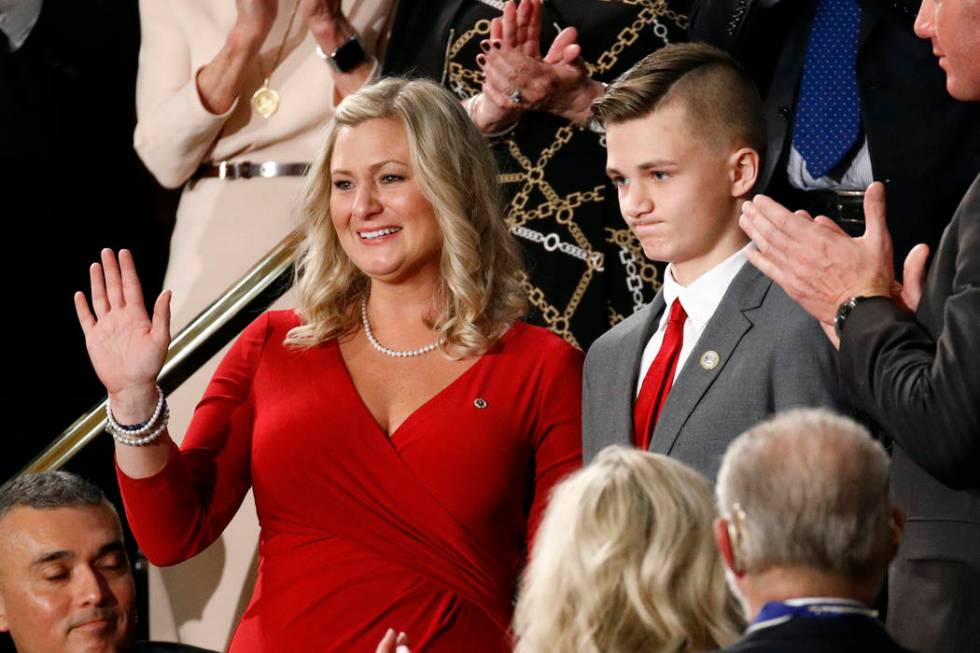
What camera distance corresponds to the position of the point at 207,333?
393cm

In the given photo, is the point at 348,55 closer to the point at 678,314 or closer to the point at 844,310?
the point at 678,314

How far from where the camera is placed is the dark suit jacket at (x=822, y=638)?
1785mm

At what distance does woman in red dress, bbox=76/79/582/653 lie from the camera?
2861 millimetres

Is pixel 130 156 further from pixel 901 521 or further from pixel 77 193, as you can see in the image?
pixel 901 521

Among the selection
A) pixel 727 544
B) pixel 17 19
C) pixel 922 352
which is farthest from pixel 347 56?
pixel 727 544

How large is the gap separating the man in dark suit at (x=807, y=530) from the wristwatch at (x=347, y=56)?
8.28 feet

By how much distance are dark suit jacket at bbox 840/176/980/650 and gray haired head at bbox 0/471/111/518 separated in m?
1.66

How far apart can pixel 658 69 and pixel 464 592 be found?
101 cm

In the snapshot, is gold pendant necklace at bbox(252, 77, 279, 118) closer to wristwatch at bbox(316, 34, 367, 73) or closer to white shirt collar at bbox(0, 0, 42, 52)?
wristwatch at bbox(316, 34, 367, 73)

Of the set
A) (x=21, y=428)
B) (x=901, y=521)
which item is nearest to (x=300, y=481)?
(x=901, y=521)

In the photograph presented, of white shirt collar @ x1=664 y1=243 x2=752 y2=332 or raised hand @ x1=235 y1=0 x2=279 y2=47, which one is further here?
raised hand @ x1=235 y1=0 x2=279 y2=47

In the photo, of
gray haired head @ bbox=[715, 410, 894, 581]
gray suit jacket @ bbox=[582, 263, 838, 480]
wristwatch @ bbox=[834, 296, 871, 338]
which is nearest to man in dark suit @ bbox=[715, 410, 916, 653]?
gray haired head @ bbox=[715, 410, 894, 581]

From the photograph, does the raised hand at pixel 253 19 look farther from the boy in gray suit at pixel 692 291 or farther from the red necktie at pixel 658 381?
the red necktie at pixel 658 381

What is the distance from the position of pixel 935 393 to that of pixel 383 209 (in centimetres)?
123
